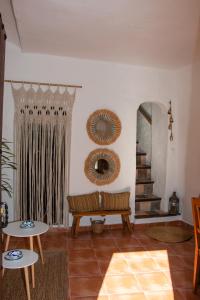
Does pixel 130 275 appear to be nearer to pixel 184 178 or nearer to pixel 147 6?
pixel 184 178

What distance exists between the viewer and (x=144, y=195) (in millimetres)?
5102

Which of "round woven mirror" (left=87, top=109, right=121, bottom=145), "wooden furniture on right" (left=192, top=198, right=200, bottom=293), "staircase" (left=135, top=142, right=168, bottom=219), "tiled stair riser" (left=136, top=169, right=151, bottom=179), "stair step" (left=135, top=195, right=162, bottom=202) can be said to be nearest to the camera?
"wooden furniture on right" (left=192, top=198, right=200, bottom=293)

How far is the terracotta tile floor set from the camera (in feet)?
8.48

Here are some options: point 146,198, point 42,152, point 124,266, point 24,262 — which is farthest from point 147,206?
point 24,262

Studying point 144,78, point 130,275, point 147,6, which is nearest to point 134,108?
point 144,78


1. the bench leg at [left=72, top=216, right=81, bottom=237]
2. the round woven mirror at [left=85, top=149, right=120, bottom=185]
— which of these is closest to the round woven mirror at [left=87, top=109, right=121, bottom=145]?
the round woven mirror at [left=85, top=149, right=120, bottom=185]

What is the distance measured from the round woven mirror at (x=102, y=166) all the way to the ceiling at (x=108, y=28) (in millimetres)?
1468

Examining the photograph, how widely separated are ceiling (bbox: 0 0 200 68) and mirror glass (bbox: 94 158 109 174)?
1.58 meters

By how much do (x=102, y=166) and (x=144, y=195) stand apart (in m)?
1.25

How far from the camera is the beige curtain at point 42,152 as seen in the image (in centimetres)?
395

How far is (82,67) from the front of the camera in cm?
418

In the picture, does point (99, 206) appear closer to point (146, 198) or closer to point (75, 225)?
point (75, 225)

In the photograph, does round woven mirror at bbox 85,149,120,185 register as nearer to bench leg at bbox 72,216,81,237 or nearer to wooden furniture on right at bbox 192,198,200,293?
bench leg at bbox 72,216,81,237

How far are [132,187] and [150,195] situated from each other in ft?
2.63
